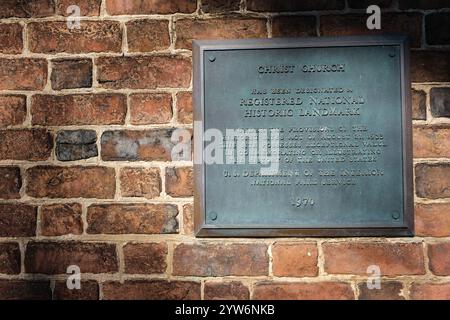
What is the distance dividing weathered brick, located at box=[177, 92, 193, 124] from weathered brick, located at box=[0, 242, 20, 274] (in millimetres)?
759

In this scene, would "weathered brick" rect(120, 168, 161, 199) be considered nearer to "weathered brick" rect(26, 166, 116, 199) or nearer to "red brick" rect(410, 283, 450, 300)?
"weathered brick" rect(26, 166, 116, 199)

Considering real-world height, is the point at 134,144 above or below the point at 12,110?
below

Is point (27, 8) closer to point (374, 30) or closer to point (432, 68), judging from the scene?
point (374, 30)

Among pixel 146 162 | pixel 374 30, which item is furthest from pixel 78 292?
pixel 374 30

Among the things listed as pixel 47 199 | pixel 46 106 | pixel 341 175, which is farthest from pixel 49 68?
pixel 341 175

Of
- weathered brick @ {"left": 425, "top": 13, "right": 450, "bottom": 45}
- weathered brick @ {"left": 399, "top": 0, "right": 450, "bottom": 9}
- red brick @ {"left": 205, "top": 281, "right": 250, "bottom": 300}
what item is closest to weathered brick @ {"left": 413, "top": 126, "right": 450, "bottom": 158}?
weathered brick @ {"left": 425, "top": 13, "right": 450, "bottom": 45}

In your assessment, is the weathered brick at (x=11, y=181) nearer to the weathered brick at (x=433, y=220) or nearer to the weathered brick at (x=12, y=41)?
the weathered brick at (x=12, y=41)

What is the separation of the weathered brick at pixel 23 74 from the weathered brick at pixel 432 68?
1.33 meters

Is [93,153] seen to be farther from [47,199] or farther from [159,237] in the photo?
[159,237]

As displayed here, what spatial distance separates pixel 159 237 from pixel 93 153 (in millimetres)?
385

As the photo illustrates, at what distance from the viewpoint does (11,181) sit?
6.31ft

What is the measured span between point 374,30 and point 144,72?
2.73 ft

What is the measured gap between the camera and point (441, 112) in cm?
185

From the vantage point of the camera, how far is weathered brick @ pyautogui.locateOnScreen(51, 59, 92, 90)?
1.92 m
